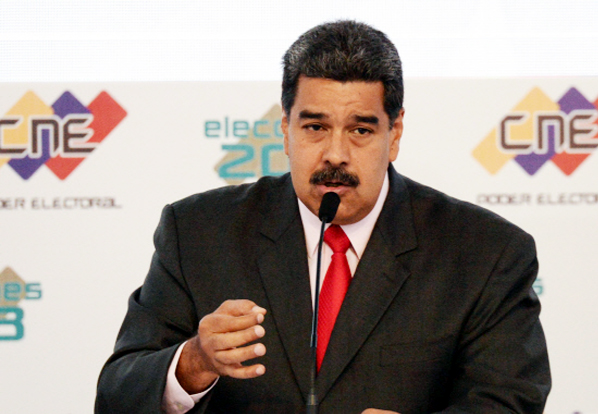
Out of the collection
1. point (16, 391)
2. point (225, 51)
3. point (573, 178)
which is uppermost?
point (225, 51)

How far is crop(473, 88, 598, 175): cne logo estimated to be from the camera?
2.75m

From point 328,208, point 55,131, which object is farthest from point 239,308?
point 55,131

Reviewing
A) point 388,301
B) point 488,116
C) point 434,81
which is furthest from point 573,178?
point 388,301

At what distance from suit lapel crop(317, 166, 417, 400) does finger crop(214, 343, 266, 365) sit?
36cm

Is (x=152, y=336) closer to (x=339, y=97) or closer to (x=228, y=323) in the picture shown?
(x=228, y=323)

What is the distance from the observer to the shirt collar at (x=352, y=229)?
1.93 metres

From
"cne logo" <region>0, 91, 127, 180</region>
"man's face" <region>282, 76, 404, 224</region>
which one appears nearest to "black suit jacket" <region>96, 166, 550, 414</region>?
"man's face" <region>282, 76, 404, 224</region>

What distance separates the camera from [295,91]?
1884mm

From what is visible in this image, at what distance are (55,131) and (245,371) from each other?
1.68m

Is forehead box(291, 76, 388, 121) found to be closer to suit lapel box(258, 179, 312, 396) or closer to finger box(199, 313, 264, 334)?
suit lapel box(258, 179, 312, 396)

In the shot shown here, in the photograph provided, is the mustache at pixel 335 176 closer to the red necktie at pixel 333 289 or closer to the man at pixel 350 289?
the man at pixel 350 289

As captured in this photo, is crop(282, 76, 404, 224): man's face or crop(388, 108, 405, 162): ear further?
crop(388, 108, 405, 162): ear

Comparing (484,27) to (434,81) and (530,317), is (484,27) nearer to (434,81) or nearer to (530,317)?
(434,81)

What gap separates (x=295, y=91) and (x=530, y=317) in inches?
30.5
